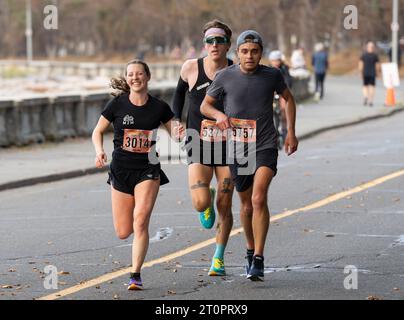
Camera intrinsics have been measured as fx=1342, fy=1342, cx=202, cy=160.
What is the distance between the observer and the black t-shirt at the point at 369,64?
123 ft

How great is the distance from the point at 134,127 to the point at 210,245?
246cm

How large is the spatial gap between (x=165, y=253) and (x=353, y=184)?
6329mm

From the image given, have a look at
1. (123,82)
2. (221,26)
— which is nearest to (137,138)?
(123,82)

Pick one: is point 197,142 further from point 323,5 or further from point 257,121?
point 323,5

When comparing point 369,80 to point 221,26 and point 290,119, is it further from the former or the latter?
point 290,119

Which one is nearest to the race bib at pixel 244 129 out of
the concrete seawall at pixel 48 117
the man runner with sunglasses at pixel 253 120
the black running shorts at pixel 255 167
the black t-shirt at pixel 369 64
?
the man runner with sunglasses at pixel 253 120

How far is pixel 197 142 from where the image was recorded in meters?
10.7

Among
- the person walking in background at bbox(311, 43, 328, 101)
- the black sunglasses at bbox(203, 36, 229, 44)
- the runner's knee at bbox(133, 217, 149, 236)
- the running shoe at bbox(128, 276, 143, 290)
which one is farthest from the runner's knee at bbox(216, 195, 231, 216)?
the person walking in background at bbox(311, 43, 328, 101)

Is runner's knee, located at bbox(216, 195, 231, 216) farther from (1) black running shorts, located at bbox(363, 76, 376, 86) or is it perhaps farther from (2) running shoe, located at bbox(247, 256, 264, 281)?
(1) black running shorts, located at bbox(363, 76, 376, 86)

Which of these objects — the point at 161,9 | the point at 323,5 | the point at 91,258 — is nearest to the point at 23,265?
the point at 91,258

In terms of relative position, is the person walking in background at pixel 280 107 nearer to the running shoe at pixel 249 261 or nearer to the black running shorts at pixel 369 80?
the running shoe at pixel 249 261

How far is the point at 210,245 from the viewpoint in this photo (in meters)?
12.4

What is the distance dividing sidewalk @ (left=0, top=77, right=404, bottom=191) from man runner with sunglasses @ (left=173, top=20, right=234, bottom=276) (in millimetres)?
7958

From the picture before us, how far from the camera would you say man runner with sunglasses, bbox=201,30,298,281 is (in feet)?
33.7
